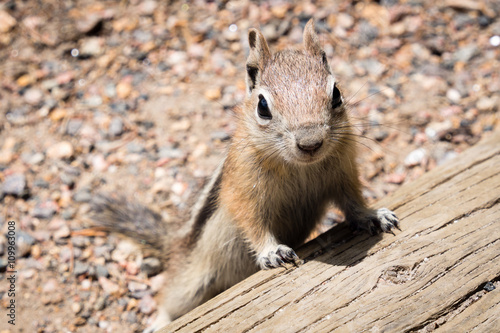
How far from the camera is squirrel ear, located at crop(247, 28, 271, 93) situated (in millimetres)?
3102

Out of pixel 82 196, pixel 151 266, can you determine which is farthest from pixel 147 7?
pixel 151 266

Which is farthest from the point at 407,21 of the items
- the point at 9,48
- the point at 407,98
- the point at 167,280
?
the point at 9,48

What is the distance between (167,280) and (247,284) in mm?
1249

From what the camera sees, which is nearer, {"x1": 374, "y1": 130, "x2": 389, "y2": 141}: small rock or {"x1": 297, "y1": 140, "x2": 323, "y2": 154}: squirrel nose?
{"x1": 297, "y1": 140, "x2": 323, "y2": 154}: squirrel nose

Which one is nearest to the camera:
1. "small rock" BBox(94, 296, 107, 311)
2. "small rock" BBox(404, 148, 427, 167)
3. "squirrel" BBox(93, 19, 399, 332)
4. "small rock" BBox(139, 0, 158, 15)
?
"squirrel" BBox(93, 19, 399, 332)

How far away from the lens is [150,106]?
525 cm

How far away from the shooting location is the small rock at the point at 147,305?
13.1 feet

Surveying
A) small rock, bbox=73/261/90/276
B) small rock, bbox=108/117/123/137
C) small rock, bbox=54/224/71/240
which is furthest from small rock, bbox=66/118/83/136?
small rock, bbox=73/261/90/276

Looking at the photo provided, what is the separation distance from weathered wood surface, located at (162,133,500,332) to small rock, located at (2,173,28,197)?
2.42m

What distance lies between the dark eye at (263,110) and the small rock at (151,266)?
1.91 meters

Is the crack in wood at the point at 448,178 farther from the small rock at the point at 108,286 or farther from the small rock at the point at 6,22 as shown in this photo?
the small rock at the point at 6,22

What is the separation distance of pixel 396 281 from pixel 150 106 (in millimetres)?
3436

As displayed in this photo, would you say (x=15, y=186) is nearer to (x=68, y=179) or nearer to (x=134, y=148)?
(x=68, y=179)

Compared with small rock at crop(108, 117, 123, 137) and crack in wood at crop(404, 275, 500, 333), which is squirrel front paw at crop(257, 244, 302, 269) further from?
small rock at crop(108, 117, 123, 137)
